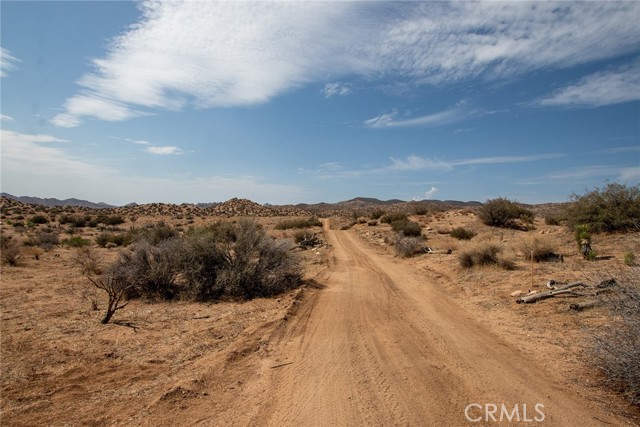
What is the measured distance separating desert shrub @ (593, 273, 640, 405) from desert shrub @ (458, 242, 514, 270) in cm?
811

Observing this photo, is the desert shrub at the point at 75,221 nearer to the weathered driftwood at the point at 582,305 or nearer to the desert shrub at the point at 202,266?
the desert shrub at the point at 202,266

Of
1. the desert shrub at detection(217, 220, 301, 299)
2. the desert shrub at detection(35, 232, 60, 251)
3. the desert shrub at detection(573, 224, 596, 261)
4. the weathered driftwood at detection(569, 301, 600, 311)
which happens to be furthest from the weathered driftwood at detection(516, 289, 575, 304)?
the desert shrub at detection(35, 232, 60, 251)

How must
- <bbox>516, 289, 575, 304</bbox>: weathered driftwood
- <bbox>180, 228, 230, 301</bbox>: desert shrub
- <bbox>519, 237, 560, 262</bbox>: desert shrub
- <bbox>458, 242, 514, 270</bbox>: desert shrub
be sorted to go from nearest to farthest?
1. <bbox>516, 289, 575, 304</bbox>: weathered driftwood
2. <bbox>180, 228, 230, 301</bbox>: desert shrub
3. <bbox>519, 237, 560, 262</bbox>: desert shrub
4. <bbox>458, 242, 514, 270</bbox>: desert shrub

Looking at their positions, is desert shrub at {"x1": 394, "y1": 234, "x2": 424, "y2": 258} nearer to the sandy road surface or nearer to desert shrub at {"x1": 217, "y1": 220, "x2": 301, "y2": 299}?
desert shrub at {"x1": 217, "y1": 220, "x2": 301, "y2": 299}

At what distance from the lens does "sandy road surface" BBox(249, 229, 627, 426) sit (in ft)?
15.3

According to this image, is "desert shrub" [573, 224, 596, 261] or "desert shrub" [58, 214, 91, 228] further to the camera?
"desert shrub" [58, 214, 91, 228]

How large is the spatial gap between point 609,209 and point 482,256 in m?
8.08

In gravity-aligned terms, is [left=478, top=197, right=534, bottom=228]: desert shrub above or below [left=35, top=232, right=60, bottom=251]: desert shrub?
above

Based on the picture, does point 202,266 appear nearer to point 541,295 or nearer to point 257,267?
point 257,267

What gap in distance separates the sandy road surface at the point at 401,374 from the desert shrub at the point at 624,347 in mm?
626

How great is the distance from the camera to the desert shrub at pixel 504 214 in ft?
97.2

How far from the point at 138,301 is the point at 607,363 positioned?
10926 millimetres

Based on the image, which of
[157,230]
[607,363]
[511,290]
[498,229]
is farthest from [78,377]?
[498,229]

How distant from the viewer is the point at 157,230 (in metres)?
21.4
